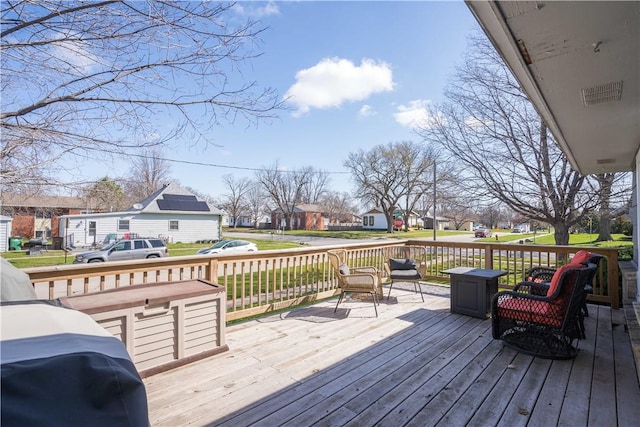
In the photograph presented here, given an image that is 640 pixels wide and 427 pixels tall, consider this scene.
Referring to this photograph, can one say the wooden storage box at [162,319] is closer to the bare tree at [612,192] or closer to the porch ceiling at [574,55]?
the porch ceiling at [574,55]

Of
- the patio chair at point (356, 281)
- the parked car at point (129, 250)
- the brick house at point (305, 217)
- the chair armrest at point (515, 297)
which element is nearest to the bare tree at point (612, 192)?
the chair armrest at point (515, 297)

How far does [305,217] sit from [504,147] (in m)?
39.0

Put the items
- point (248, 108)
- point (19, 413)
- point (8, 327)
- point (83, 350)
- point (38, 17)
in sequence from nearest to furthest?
1. point (19, 413)
2. point (83, 350)
3. point (8, 327)
4. point (38, 17)
5. point (248, 108)

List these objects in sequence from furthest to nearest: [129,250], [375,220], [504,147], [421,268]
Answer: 1. [375,220]
2. [129,250]
3. [504,147]
4. [421,268]

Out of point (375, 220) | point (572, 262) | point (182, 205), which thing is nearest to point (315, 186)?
point (375, 220)

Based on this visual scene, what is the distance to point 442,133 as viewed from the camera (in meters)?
7.43

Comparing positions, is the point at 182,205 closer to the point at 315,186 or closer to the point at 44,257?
the point at 44,257

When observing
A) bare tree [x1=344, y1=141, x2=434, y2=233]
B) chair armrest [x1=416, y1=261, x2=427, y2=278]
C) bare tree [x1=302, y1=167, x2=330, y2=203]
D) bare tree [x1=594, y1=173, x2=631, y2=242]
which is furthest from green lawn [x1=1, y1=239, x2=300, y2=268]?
bare tree [x1=302, y1=167, x2=330, y2=203]

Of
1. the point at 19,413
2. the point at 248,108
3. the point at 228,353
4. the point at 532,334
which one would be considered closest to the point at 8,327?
the point at 19,413

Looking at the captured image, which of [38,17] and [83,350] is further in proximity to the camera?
[38,17]

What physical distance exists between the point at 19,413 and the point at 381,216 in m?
42.2

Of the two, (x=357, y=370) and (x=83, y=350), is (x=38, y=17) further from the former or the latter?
(x=357, y=370)

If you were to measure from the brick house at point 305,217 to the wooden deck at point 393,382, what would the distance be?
41374 mm

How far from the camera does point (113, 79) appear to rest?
→ 8.46 feet
